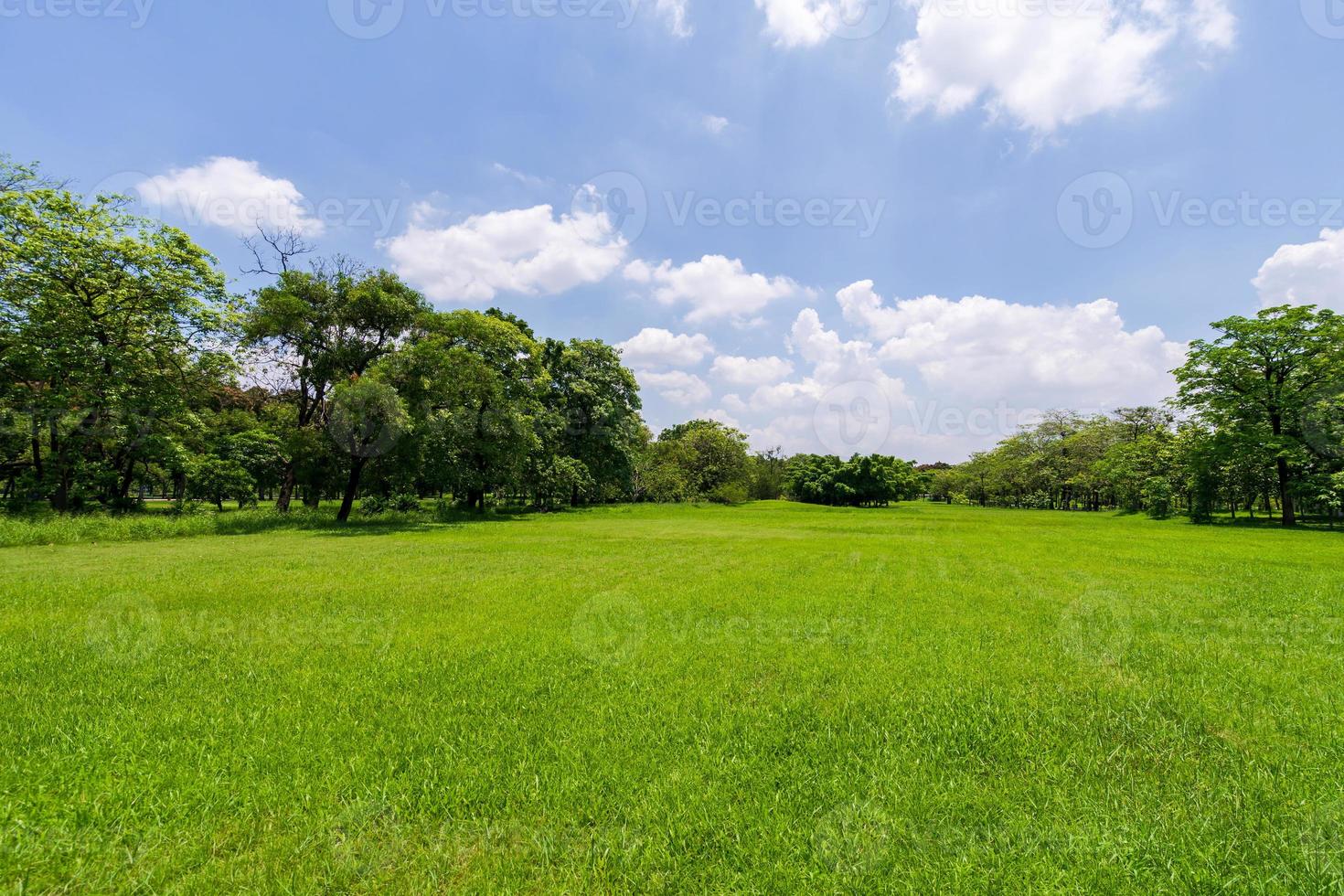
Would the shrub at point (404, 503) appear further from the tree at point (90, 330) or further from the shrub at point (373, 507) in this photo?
the tree at point (90, 330)

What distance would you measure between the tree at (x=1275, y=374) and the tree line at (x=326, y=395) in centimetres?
10

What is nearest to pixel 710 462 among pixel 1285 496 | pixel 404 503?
pixel 404 503

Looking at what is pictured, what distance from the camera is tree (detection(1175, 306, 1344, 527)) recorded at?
28484 millimetres

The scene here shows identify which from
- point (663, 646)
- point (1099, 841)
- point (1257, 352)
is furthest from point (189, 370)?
point (1257, 352)

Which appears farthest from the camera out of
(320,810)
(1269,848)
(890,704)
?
(890,704)

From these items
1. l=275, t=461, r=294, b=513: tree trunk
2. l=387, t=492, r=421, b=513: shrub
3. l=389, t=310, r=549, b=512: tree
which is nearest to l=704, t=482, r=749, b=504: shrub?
l=389, t=310, r=549, b=512: tree

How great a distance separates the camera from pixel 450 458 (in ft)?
93.3

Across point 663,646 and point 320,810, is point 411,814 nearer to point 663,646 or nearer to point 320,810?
point 320,810

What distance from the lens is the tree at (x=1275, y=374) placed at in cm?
2848

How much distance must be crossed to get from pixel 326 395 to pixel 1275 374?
54.9 m

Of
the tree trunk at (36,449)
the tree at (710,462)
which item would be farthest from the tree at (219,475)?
the tree at (710,462)

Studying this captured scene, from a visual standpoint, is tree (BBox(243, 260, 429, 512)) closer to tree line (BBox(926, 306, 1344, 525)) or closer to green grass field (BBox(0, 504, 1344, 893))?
green grass field (BBox(0, 504, 1344, 893))

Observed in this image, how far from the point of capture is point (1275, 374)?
30.2 metres

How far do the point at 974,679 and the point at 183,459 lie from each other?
29.9 meters
